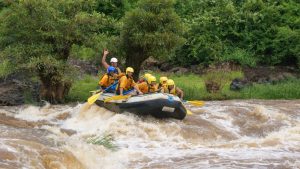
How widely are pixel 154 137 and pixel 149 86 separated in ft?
8.47

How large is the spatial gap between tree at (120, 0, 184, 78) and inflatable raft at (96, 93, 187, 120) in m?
4.64

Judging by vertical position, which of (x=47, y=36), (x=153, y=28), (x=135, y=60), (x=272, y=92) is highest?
(x=153, y=28)

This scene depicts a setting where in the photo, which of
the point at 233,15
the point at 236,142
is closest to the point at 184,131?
the point at 236,142

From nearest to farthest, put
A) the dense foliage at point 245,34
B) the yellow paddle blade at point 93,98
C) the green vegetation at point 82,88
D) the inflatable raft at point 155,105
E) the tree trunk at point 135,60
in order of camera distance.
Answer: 1. the inflatable raft at point 155,105
2. the yellow paddle blade at point 93,98
3. the green vegetation at point 82,88
4. the tree trunk at point 135,60
5. the dense foliage at point 245,34

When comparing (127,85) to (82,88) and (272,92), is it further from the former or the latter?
(272,92)

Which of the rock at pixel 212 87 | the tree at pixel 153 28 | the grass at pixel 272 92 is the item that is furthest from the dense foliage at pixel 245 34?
the tree at pixel 153 28

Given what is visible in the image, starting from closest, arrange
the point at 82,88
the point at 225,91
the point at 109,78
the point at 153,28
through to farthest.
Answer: the point at 109,78, the point at 153,28, the point at 82,88, the point at 225,91

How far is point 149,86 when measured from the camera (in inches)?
614

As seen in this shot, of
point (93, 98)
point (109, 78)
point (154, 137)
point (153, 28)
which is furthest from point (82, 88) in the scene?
point (154, 137)

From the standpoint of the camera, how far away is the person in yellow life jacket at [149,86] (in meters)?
15.5

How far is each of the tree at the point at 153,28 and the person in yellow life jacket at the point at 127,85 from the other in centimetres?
354

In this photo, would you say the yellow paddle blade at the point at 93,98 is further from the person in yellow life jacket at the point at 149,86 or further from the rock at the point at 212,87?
the rock at the point at 212,87

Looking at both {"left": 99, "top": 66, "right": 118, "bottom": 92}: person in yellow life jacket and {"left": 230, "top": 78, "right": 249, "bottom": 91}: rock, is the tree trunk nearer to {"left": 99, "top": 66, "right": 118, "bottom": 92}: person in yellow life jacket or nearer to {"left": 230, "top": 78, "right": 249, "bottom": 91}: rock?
{"left": 99, "top": 66, "right": 118, "bottom": 92}: person in yellow life jacket

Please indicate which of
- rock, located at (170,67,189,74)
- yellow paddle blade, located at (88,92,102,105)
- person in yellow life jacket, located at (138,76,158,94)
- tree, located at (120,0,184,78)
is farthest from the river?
rock, located at (170,67,189,74)
